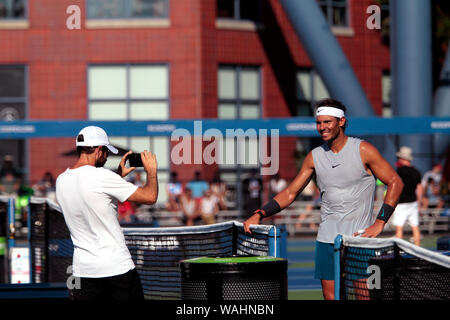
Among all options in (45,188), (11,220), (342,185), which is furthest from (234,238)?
(45,188)

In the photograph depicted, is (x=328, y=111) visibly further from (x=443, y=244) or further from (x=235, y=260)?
(x=443, y=244)

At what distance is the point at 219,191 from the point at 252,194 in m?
3.03

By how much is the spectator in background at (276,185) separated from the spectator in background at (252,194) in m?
1.00

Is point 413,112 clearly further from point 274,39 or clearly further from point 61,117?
point 61,117

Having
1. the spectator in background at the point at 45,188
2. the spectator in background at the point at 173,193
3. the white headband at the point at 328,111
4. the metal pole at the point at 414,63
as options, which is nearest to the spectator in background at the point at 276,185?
the spectator in background at the point at 173,193

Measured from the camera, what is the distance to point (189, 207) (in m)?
25.8

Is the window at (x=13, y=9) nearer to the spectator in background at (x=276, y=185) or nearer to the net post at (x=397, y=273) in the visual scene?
the spectator in background at (x=276, y=185)

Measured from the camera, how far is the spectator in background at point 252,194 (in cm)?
2336

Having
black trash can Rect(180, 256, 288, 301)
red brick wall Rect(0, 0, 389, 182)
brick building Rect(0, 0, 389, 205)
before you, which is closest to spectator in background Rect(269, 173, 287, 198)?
brick building Rect(0, 0, 389, 205)

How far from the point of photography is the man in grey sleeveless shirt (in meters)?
7.93

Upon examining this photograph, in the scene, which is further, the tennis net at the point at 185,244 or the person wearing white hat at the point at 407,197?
the person wearing white hat at the point at 407,197

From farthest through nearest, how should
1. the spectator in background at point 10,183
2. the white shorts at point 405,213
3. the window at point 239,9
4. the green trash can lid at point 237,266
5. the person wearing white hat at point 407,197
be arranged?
the window at point 239,9 < the spectator in background at point 10,183 < the white shorts at point 405,213 < the person wearing white hat at point 407,197 < the green trash can lid at point 237,266

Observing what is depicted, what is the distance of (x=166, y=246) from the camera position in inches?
404

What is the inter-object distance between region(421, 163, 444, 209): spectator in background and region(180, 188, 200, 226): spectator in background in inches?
245
